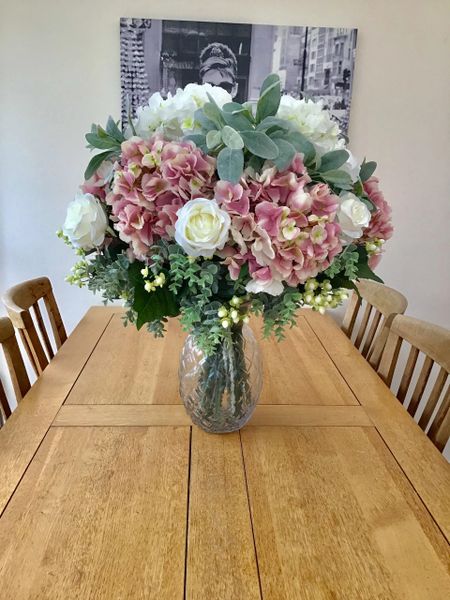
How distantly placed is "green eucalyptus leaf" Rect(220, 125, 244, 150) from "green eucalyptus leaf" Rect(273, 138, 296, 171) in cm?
6

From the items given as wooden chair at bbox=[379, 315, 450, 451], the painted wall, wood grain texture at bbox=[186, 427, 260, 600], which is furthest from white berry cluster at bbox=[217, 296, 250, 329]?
the painted wall

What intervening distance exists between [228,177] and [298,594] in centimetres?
61

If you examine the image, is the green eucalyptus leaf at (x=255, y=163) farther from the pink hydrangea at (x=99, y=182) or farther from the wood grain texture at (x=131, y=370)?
the wood grain texture at (x=131, y=370)

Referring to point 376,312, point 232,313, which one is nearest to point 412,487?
point 232,313

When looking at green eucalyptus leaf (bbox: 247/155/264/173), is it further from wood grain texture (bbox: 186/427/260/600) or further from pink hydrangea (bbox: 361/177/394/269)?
wood grain texture (bbox: 186/427/260/600)

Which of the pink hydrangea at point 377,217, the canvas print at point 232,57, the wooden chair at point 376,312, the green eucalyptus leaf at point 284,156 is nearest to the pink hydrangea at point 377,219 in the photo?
the pink hydrangea at point 377,217

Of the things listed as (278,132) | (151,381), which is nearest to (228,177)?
(278,132)

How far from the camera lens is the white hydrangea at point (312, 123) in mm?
813

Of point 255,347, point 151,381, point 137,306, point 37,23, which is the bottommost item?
point 151,381

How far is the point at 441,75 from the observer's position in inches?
81.7

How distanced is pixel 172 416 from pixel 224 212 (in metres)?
0.60

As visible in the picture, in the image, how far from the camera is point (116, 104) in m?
2.04

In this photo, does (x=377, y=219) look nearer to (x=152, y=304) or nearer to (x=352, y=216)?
(x=352, y=216)

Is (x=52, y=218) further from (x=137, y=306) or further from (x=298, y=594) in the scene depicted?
(x=298, y=594)
